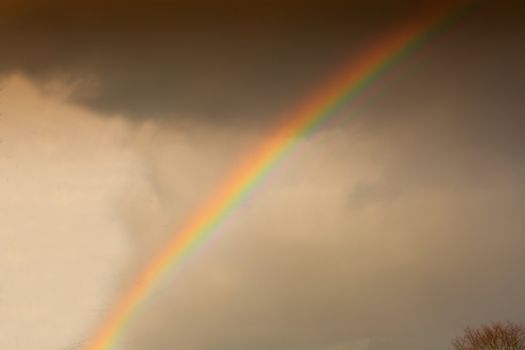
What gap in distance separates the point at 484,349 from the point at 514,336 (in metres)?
5.38

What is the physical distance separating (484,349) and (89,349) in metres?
65.5

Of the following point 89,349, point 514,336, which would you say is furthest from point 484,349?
point 89,349

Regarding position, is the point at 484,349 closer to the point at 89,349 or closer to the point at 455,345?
the point at 455,345

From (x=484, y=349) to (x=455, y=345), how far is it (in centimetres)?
693

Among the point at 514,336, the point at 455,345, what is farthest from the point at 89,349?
the point at 514,336

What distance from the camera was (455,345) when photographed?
119688 millimetres

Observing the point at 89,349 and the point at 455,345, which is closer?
the point at 89,349

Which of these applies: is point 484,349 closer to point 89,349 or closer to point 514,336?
point 514,336

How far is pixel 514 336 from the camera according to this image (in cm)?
11300

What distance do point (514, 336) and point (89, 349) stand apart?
70.3 meters

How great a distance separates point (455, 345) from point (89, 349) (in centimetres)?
6304

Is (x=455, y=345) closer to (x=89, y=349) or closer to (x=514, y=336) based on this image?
(x=514, y=336)
